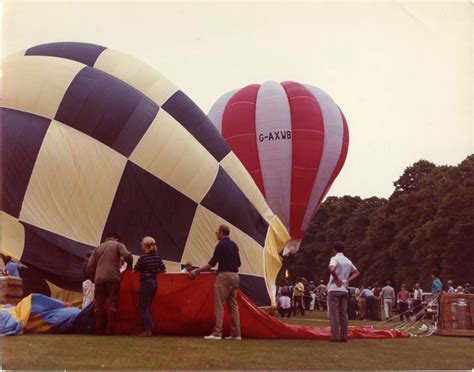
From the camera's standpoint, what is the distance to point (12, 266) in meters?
11.2

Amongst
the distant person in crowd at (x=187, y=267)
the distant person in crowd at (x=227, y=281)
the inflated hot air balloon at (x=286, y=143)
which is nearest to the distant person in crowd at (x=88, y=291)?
the distant person in crowd at (x=187, y=267)

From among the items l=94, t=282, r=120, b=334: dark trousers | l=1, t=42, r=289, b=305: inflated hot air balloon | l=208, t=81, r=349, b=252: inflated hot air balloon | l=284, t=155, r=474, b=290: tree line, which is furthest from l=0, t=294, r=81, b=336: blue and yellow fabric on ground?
l=284, t=155, r=474, b=290: tree line

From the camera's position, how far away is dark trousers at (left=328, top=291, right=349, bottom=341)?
9.59 metres

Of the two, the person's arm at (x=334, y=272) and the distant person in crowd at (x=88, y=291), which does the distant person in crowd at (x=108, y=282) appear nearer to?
the distant person in crowd at (x=88, y=291)

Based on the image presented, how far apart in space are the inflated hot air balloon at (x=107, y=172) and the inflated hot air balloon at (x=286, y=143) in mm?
11432

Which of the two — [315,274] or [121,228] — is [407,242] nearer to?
[315,274]

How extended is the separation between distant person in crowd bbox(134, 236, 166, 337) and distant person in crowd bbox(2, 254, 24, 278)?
2.98m

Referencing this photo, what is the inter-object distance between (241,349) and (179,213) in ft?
18.7

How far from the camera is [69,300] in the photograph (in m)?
11.8

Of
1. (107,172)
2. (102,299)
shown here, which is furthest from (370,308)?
(102,299)

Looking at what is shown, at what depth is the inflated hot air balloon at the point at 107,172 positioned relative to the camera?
1198 centimetres

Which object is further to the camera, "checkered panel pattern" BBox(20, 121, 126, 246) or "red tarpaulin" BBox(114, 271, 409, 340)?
"checkered panel pattern" BBox(20, 121, 126, 246)

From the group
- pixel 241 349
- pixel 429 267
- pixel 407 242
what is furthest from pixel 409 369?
pixel 407 242

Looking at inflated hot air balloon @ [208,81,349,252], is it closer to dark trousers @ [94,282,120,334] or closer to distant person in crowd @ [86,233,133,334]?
distant person in crowd @ [86,233,133,334]
